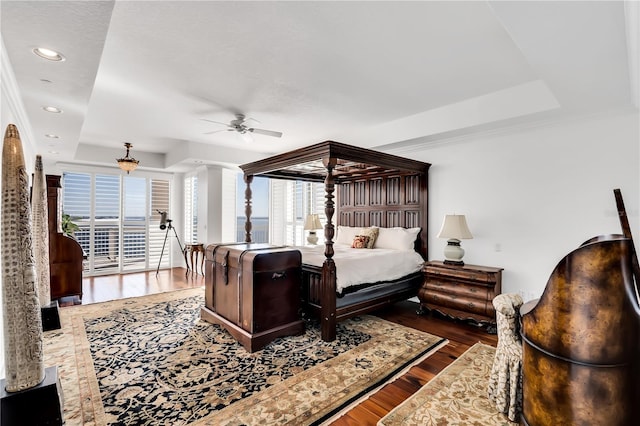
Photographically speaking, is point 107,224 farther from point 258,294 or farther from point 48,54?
point 48,54

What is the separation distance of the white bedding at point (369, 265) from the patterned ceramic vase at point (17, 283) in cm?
246

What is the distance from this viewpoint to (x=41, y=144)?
4.48 m

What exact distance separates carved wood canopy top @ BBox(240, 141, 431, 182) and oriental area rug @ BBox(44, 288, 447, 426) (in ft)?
6.34

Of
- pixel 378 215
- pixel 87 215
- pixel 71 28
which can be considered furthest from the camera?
pixel 87 215

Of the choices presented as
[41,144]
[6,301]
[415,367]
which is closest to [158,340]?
[6,301]

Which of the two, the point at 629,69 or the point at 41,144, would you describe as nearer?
the point at 629,69

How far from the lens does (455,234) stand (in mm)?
3852

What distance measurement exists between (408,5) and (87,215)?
7.54 meters

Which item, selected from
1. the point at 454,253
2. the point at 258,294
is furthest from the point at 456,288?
the point at 258,294

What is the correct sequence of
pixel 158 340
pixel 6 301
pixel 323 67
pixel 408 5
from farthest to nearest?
pixel 158 340
pixel 323 67
pixel 408 5
pixel 6 301

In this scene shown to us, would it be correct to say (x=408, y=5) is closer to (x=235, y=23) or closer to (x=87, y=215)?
(x=235, y=23)

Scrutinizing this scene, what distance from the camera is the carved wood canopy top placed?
325 cm

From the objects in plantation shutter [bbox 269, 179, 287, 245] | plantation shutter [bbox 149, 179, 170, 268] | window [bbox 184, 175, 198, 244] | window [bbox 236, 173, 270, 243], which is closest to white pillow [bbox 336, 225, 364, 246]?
plantation shutter [bbox 269, 179, 287, 245]

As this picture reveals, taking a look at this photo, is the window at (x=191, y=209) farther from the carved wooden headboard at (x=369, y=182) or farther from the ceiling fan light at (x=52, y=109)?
the ceiling fan light at (x=52, y=109)
